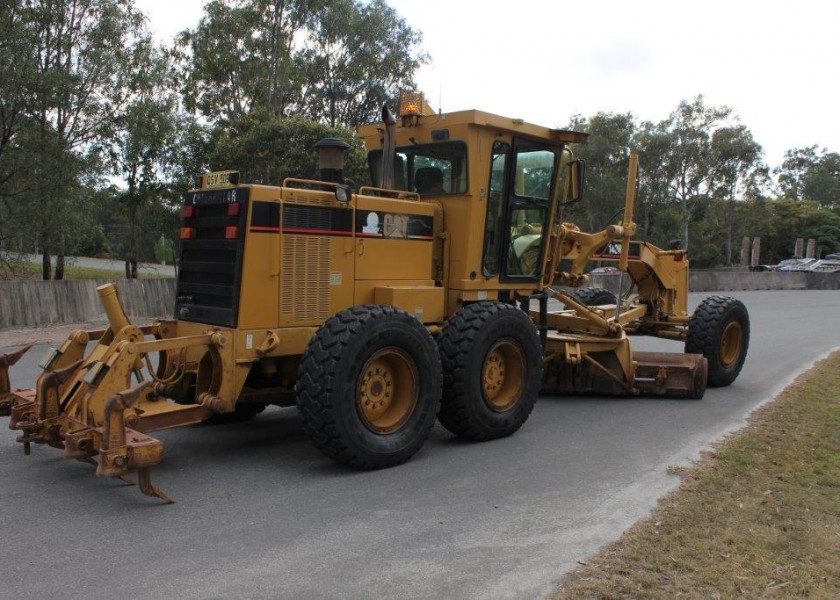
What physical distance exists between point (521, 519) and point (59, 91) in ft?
49.4

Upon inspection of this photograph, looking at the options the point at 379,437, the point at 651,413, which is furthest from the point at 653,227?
the point at 379,437

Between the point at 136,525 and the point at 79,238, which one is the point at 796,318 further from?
the point at 136,525

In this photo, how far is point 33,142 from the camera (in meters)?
16.2

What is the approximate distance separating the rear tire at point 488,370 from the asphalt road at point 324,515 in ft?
0.79

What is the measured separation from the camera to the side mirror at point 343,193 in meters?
6.07

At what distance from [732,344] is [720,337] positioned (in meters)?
0.65

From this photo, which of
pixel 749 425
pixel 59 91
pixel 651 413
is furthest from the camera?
pixel 59 91

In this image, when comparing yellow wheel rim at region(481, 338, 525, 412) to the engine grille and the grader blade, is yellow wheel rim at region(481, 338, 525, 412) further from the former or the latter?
the grader blade

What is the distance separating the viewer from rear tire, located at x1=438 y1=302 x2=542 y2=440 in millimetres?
6457

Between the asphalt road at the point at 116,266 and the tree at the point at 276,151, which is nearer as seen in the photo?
the tree at the point at 276,151

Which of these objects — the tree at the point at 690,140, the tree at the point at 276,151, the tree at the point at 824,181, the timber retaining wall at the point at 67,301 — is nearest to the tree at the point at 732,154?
the tree at the point at 690,140

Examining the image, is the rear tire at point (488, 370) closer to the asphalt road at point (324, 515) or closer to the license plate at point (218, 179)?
the asphalt road at point (324, 515)

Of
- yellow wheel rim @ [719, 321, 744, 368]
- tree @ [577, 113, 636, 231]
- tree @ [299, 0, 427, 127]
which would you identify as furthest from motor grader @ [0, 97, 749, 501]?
tree @ [577, 113, 636, 231]

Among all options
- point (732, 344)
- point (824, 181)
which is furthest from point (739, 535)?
point (824, 181)
